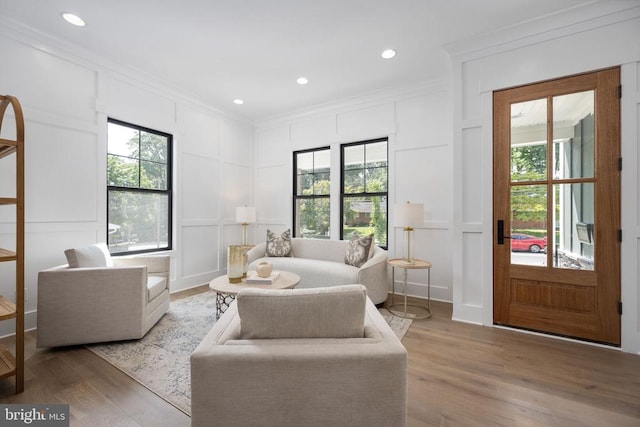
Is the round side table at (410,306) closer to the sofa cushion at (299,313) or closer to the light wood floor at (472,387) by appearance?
the light wood floor at (472,387)

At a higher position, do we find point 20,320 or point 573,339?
point 20,320

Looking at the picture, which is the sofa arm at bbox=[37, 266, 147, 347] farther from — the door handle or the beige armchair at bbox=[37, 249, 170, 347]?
the door handle

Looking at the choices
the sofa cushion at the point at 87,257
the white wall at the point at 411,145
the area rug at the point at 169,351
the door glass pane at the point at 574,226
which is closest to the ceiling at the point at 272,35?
the white wall at the point at 411,145

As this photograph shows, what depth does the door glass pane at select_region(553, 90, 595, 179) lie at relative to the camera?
2.50 metres

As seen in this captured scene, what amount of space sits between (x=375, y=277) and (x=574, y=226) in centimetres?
194

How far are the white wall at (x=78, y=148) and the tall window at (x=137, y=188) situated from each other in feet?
0.49

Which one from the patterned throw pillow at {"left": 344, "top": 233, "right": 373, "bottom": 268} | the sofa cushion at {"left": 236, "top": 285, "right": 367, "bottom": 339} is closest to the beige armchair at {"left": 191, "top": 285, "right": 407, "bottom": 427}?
the sofa cushion at {"left": 236, "top": 285, "right": 367, "bottom": 339}

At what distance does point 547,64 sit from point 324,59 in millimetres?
2213

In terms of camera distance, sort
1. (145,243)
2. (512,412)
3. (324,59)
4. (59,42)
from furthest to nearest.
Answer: (145,243) → (324,59) → (59,42) → (512,412)

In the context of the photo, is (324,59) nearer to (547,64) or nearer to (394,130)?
(394,130)

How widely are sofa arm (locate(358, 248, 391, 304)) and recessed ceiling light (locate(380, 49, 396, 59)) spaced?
236cm

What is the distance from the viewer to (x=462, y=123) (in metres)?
3.02

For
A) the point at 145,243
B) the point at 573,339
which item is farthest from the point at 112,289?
the point at 573,339

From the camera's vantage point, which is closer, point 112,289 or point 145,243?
point 112,289
